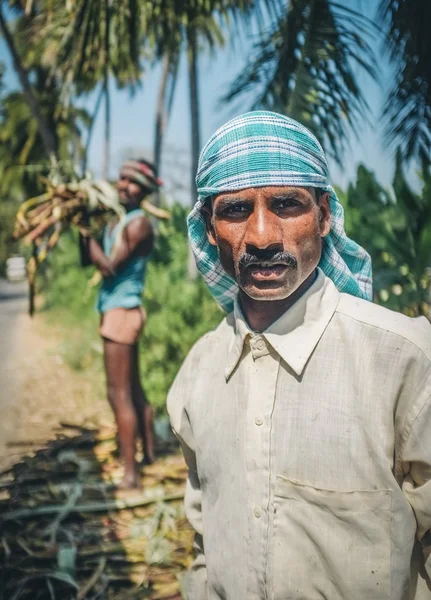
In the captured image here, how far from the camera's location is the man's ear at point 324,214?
1.29m

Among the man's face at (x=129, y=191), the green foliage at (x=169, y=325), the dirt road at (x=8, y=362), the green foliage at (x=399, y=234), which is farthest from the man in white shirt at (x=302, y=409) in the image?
the green foliage at (x=169, y=325)

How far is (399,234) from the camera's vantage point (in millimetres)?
3664

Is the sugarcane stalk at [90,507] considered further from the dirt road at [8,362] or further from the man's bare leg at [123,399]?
the dirt road at [8,362]

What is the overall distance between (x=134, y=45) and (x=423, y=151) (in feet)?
9.84

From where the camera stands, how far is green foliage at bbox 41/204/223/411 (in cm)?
591

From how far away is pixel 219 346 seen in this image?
145 cm

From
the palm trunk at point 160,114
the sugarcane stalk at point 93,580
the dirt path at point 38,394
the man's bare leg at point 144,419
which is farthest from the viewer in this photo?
the palm trunk at point 160,114

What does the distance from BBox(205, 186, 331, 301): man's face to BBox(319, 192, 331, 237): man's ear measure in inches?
1.4

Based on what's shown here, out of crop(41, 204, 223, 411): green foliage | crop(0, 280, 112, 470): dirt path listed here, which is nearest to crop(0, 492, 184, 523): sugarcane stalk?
crop(0, 280, 112, 470): dirt path

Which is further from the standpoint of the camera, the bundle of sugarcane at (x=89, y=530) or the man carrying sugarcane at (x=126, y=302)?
the man carrying sugarcane at (x=126, y=302)

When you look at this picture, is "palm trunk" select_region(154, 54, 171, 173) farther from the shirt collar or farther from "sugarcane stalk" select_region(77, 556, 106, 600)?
the shirt collar

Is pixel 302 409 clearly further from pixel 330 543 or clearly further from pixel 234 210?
pixel 234 210

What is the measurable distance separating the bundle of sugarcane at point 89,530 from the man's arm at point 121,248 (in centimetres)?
149

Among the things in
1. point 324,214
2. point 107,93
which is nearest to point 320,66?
point 324,214
